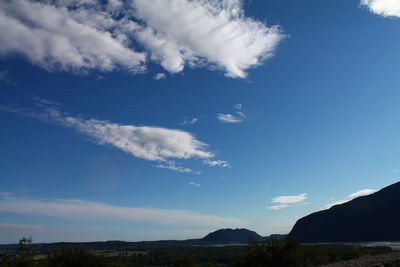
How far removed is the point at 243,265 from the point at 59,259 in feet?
102

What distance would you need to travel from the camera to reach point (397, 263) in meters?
28.1

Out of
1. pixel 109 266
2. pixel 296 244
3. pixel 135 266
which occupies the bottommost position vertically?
pixel 135 266

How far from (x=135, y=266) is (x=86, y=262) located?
102m

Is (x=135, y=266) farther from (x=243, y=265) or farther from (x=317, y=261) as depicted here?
(x=243, y=265)

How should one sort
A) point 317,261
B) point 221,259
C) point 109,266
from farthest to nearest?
point 221,259 → point 317,261 → point 109,266

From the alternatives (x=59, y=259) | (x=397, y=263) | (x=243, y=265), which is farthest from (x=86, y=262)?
(x=397, y=263)

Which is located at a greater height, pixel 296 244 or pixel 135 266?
pixel 296 244

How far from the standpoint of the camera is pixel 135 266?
142500 mm

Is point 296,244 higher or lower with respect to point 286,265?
higher

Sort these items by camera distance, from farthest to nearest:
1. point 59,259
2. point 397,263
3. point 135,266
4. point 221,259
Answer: point 221,259
point 135,266
point 59,259
point 397,263

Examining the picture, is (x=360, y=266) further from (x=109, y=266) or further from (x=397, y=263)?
(x=109, y=266)

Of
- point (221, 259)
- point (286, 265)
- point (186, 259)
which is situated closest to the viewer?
point (286, 265)

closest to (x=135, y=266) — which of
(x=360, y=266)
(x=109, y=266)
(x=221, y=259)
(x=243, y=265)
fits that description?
(x=221, y=259)

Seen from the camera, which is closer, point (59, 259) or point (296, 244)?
point (296, 244)
